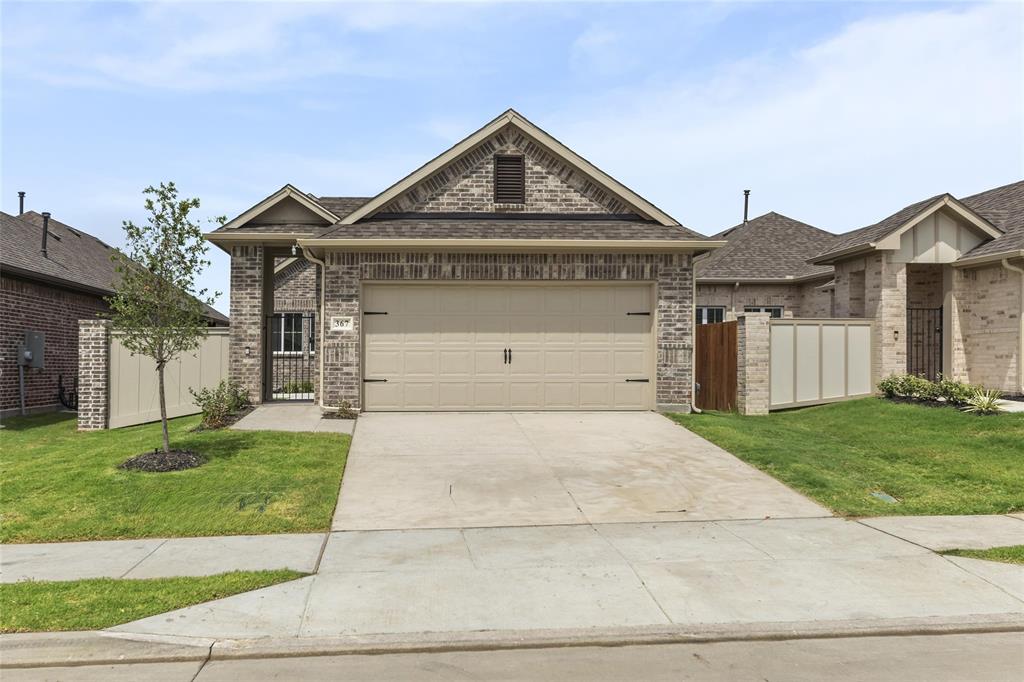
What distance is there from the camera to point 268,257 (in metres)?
16.6

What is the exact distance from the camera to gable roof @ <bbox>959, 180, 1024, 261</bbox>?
15219mm

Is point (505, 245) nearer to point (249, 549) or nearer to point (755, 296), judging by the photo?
point (249, 549)

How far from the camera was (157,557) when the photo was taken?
675 centimetres

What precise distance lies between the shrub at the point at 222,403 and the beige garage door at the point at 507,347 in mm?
2661

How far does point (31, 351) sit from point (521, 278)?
12453 mm

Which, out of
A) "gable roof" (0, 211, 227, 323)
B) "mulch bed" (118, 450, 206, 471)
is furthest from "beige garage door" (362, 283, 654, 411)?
"mulch bed" (118, 450, 206, 471)

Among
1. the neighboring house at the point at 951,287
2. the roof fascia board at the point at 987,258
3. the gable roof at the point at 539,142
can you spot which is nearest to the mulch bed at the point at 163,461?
the gable roof at the point at 539,142

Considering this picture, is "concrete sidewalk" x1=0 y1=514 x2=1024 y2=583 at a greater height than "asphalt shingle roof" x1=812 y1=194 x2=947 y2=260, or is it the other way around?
"asphalt shingle roof" x1=812 y1=194 x2=947 y2=260

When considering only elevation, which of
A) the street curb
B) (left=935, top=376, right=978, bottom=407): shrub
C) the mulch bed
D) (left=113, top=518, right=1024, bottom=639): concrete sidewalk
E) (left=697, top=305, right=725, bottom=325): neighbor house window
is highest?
(left=697, top=305, right=725, bottom=325): neighbor house window

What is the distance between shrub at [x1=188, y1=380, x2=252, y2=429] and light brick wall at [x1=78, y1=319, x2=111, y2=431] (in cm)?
202

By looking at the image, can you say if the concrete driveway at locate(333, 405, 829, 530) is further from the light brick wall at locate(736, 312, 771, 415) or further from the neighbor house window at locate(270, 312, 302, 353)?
the neighbor house window at locate(270, 312, 302, 353)

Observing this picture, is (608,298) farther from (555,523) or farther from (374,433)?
(555,523)

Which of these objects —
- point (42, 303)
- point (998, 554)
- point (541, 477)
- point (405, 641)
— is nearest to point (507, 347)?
point (541, 477)

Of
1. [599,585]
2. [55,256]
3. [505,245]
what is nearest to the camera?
[599,585]
